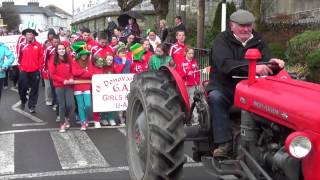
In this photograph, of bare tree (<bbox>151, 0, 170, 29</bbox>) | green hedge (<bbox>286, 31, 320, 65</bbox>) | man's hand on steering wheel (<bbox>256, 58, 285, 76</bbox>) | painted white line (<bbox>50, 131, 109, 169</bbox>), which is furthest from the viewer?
bare tree (<bbox>151, 0, 170, 29</bbox>)

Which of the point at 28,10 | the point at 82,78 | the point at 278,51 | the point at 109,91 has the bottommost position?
the point at 109,91

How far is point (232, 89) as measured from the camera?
5.00 meters

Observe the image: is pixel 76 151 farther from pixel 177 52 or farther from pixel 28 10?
pixel 28 10

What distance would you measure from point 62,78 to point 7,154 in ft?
7.55

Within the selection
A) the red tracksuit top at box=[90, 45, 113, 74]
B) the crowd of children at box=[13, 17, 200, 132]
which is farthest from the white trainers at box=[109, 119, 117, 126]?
the red tracksuit top at box=[90, 45, 113, 74]

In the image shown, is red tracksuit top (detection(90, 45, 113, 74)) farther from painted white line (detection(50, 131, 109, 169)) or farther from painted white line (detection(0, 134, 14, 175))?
painted white line (detection(0, 134, 14, 175))

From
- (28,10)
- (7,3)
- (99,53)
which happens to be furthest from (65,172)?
(28,10)

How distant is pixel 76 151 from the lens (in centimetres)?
793

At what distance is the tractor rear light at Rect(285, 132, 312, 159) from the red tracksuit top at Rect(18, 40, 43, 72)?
9.11 m

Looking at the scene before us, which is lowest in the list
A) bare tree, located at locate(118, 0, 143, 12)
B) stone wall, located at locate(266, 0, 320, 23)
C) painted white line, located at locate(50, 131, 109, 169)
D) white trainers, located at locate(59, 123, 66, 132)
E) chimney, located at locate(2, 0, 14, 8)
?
painted white line, located at locate(50, 131, 109, 169)

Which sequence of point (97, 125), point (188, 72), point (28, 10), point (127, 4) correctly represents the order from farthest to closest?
point (28, 10) < point (127, 4) < point (97, 125) < point (188, 72)

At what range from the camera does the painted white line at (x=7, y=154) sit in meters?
6.88

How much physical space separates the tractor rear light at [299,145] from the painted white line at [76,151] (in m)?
4.05

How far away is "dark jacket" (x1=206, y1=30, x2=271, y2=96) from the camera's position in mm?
4867
